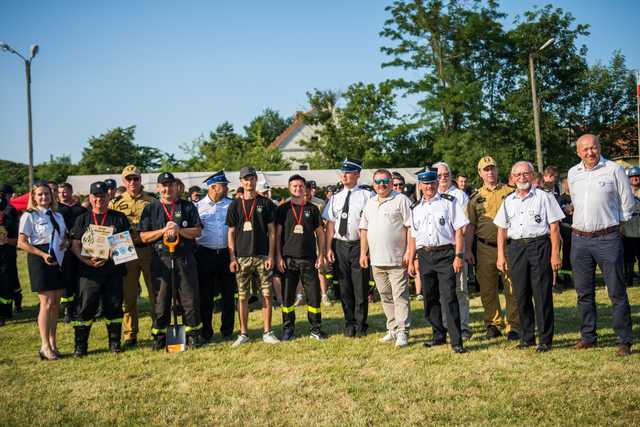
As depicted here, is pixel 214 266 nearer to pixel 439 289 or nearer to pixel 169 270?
pixel 169 270

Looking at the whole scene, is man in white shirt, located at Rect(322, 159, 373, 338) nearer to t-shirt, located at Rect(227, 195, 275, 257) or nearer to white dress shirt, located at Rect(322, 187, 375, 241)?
white dress shirt, located at Rect(322, 187, 375, 241)

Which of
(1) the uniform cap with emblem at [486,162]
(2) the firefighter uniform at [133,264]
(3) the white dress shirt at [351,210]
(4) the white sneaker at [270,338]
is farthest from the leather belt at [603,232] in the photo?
(2) the firefighter uniform at [133,264]

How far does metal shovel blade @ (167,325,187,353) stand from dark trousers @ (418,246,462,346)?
3.32 metres

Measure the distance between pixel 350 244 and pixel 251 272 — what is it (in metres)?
1.49

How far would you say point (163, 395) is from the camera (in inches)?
220

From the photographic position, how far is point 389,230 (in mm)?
7230

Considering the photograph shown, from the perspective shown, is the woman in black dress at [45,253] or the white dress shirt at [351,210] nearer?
the woman in black dress at [45,253]

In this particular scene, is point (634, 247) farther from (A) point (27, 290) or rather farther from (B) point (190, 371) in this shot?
(A) point (27, 290)

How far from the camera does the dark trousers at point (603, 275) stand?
625cm

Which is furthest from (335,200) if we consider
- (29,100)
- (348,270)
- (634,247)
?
(29,100)

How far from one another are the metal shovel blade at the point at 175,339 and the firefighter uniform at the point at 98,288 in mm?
754

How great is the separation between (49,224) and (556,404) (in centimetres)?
647

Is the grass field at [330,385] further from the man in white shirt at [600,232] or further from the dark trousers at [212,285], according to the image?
the dark trousers at [212,285]

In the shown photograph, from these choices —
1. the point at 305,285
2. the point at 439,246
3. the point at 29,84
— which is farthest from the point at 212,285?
the point at 29,84
